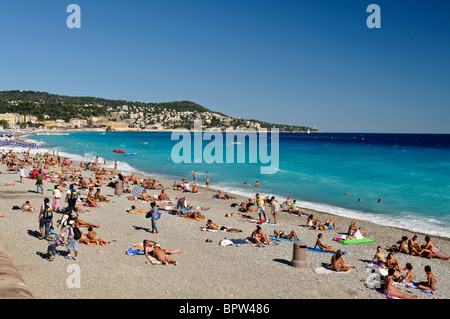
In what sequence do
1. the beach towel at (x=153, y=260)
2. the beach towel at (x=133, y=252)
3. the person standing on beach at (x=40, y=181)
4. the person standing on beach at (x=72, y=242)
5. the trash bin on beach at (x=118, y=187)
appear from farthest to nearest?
the trash bin on beach at (x=118, y=187)
the person standing on beach at (x=40, y=181)
the beach towel at (x=133, y=252)
the beach towel at (x=153, y=260)
the person standing on beach at (x=72, y=242)

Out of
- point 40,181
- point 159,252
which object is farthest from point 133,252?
point 40,181

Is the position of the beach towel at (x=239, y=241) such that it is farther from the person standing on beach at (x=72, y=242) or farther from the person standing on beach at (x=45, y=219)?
the person standing on beach at (x=45, y=219)

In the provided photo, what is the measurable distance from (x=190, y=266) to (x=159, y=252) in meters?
1.17

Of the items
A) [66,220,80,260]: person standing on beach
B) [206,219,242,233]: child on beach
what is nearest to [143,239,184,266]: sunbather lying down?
[66,220,80,260]: person standing on beach

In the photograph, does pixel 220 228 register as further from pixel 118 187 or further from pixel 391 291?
pixel 118 187

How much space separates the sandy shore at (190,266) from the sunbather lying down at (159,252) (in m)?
0.23

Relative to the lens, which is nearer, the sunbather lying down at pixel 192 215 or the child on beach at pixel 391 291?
the child on beach at pixel 391 291

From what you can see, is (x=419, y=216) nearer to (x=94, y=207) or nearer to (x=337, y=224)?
(x=337, y=224)

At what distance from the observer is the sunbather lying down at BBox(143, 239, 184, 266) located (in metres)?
10.5

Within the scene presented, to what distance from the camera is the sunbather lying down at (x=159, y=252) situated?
1052 cm

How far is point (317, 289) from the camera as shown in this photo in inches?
364

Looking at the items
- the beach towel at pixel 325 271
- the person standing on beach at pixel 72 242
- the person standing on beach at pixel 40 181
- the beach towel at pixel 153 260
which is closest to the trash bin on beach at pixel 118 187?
the person standing on beach at pixel 40 181

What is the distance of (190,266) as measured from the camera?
10461 mm
